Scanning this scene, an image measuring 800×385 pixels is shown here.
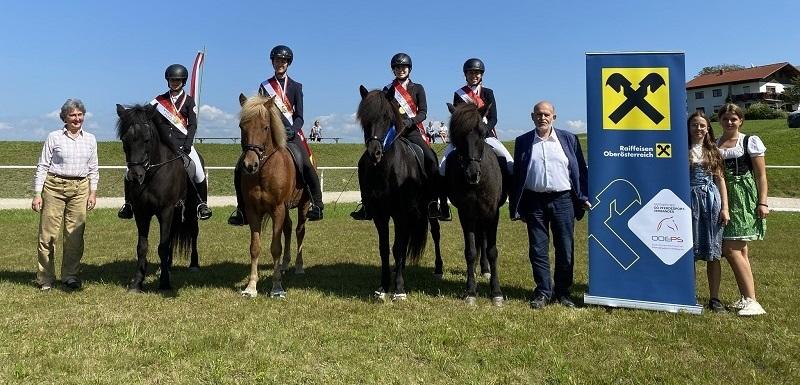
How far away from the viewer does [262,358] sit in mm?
4488

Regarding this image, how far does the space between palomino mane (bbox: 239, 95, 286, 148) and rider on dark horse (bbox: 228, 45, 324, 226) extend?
0.50 meters

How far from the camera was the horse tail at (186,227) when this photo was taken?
8.18 m

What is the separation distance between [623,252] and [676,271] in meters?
0.57

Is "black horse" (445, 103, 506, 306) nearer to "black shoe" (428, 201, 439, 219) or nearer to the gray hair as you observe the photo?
"black shoe" (428, 201, 439, 219)

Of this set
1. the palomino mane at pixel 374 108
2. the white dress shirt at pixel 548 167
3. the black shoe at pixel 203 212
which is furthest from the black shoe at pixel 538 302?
the black shoe at pixel 203 212

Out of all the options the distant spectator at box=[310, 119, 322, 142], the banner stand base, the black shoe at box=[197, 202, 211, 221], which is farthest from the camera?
the distant spectator at box=[310, 119, 322, 142]

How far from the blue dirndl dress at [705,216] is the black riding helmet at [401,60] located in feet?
12.5

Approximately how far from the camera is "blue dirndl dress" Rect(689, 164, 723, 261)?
19.0 ft

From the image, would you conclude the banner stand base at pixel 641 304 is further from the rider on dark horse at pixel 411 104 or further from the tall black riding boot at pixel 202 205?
the tall black riding boot at pixel 202 205

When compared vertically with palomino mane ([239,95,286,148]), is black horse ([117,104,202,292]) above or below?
below

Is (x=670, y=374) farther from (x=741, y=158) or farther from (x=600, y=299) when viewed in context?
(x=741, y=158)

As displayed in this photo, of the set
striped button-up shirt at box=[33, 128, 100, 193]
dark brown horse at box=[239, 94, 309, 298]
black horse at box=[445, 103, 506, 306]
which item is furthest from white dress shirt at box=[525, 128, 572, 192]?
striped button-up shirt at box=[33, 128, 100, 193]

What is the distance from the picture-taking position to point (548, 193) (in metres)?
6.28

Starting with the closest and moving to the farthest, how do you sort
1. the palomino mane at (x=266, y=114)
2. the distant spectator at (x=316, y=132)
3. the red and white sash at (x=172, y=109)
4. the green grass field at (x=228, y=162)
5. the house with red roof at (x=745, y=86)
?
the palomino mane at (x=266, y=114)
the red and white sash at (x=172, y=109)
the green grass field at (x=228, y=162)
the distant spectator at (x=316, y=132)
the house with red roof at (x=745, y=86)
